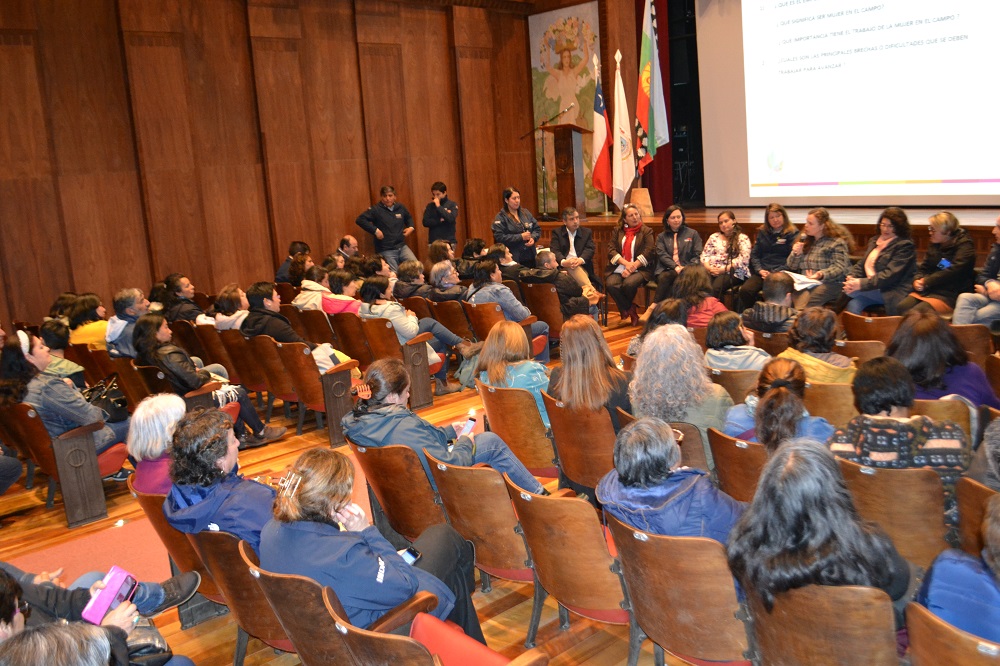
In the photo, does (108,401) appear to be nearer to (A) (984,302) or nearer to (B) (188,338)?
(B) (188,338)

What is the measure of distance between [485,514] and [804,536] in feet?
4.19

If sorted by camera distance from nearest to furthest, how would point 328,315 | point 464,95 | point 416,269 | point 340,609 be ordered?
point 340,609
point 328,315
point 416,269
point 464,95

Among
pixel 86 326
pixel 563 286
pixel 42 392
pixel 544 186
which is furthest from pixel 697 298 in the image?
pixel 544 186

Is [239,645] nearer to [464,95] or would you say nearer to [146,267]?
[146,267]

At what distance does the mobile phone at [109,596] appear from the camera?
2.41 meters

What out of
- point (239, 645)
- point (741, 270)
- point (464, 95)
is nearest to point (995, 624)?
point (239, 645)

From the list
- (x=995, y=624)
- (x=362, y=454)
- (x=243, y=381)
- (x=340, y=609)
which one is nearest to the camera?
(x=995, y=624)

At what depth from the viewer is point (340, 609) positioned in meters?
2.16

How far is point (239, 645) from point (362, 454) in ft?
2.66

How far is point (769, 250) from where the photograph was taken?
301 inches

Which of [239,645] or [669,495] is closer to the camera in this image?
[669,495]

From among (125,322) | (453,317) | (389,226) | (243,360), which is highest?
(389,226)

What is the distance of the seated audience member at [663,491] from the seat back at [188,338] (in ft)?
16.2

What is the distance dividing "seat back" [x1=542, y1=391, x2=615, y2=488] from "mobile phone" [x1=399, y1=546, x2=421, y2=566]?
1098 millimetres
